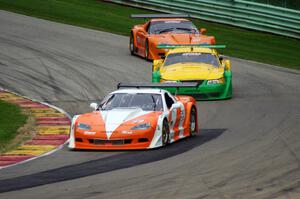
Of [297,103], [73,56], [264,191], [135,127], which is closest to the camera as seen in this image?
[264,191]

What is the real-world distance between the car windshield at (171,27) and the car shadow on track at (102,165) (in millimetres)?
13492

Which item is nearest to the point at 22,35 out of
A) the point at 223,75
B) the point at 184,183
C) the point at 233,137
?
the point at 223,75

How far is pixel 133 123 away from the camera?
1758cm

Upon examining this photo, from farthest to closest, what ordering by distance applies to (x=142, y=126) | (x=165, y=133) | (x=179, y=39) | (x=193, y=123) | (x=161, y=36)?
(x=161, y=36) → (x=179, y=39) → (x=193, y=123) → (x=165, y=133) → (x=142, y=126)

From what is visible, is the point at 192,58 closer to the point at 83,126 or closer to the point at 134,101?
the point at 134,101

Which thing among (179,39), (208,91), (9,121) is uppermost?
(9,121)

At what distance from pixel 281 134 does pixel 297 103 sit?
5432 mm

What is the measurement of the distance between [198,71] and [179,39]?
242 inches

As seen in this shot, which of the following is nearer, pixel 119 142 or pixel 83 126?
pixel 119 142

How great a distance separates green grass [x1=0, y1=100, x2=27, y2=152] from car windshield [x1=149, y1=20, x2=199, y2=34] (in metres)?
9.99

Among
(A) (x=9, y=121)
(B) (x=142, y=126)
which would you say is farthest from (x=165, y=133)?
(A) (x=9, y=121)

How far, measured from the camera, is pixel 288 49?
36.1 metres

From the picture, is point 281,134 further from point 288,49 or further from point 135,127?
point 288,49

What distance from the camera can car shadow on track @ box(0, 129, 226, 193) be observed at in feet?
46.6
